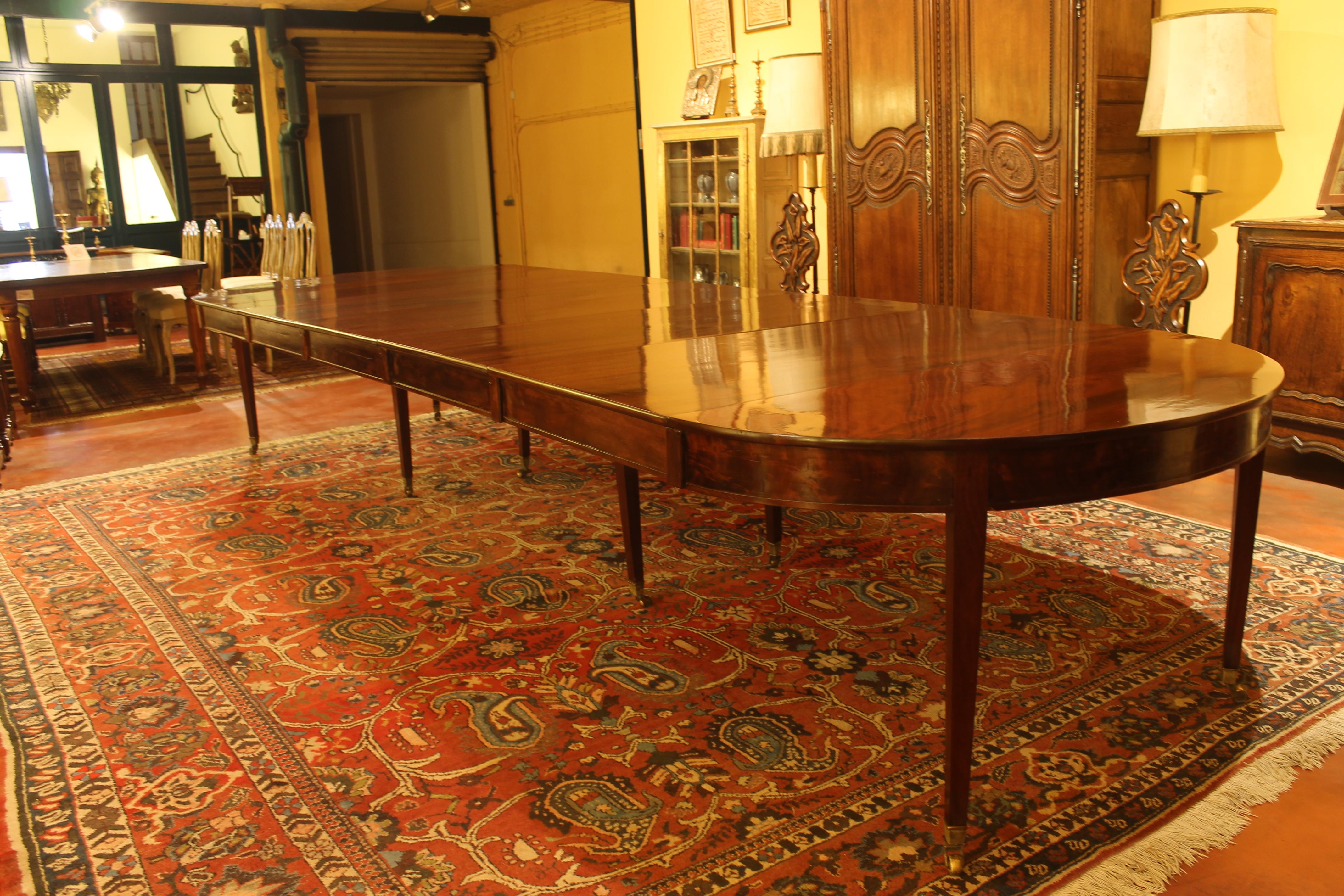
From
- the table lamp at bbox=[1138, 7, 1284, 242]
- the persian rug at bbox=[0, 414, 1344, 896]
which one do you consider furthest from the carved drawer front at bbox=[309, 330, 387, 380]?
the table lamp at bbox=[1138, 7, 1284, 242]

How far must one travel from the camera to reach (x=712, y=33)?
6617 mm

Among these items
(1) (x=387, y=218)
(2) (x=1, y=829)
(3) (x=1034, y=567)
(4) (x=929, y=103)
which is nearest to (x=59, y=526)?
(2) (x=1, y=829)

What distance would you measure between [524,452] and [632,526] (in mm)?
1488

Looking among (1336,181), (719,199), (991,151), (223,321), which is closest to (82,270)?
(223,321)

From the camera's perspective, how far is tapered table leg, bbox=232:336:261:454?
4664 millimetres

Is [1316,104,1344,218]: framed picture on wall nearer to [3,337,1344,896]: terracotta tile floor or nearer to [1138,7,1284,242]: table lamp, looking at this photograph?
[1138,7,1284,242]: table lamp

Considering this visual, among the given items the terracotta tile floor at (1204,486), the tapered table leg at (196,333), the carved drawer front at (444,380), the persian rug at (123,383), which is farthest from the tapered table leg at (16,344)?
the carved drawer front at (444,380)

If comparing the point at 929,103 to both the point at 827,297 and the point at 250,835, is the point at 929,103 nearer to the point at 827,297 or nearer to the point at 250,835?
the point at 827,297

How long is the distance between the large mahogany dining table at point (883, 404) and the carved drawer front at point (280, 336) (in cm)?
19

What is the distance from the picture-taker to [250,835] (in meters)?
1.95

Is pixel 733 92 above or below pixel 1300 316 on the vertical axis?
above

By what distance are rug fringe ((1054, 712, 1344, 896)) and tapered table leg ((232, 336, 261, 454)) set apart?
13.1 feet

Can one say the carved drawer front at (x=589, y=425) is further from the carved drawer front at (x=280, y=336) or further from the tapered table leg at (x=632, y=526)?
the carved drawer front at (x=280, y=336)

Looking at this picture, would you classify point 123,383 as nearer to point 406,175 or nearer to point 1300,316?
point 406,175
